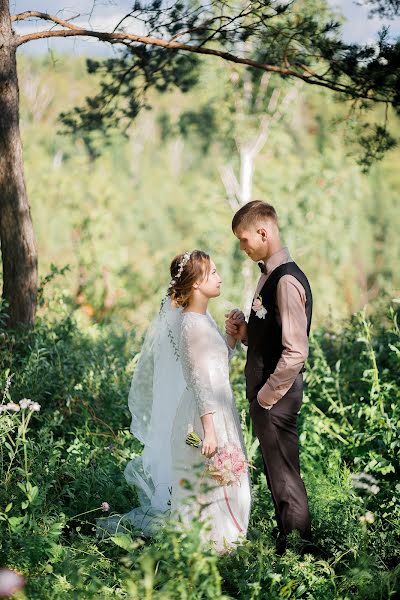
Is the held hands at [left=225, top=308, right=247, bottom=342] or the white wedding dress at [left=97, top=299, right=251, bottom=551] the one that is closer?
the white wedding dress at [left=97, top=299, right=251, bottom=551]

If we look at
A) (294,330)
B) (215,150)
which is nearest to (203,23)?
(294,330)

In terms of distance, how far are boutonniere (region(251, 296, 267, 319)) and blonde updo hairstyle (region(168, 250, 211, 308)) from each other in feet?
1.03

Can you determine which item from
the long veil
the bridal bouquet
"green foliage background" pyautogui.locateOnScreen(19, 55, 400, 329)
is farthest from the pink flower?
"green foliage background" pyautogui.locateOnScreen(19, 55, 400, 329)

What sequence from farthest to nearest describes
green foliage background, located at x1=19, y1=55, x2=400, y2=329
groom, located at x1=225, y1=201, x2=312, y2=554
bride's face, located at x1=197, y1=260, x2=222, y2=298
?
1. green foliage background, located at x1=19, y1=55, x2=400, y2=329
2. bride's face, located at x1=197, y1=260, x2=222, y2=298
3. groom, located at x1=225, y1=201, x2=312, y2=554

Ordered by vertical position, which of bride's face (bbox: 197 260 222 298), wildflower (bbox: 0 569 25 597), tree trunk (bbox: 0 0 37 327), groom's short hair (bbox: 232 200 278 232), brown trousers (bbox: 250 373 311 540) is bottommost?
wildflower (bbox: 0 569 25 597)

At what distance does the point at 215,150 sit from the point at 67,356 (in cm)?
3000

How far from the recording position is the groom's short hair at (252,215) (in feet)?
11.6

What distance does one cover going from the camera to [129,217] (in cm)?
2655

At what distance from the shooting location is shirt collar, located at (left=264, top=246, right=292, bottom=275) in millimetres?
3500

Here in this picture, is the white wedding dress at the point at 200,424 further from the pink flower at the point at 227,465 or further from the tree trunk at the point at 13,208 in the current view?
the tree trunk at the point at 13,208

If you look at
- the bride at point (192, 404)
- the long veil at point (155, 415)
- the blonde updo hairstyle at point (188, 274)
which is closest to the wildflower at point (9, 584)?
the bride at point (192, 404)

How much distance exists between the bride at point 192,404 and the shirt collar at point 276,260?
0.30m

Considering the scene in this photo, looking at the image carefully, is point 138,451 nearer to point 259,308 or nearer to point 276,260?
point 259,308

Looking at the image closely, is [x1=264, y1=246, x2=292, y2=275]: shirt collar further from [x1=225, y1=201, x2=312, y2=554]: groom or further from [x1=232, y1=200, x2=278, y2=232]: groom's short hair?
[x1=232, y1=200, x2=278, y2=232]: groom's short hair
